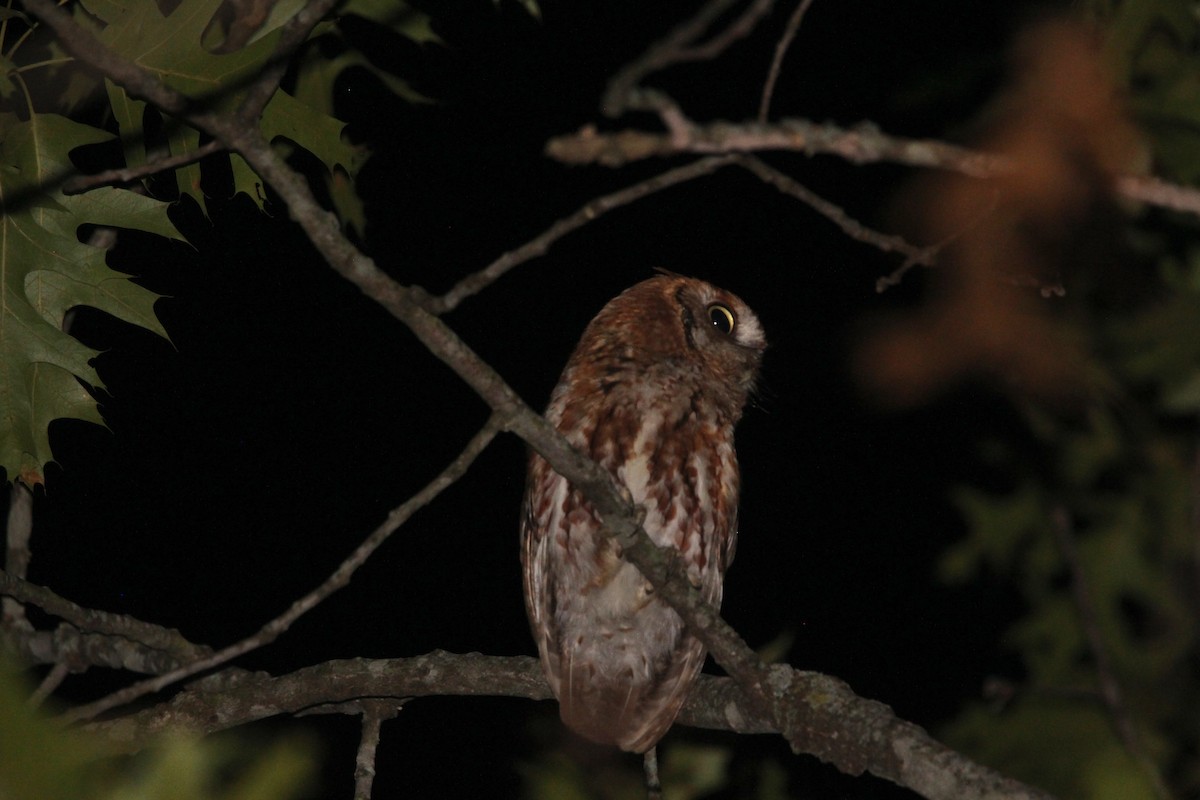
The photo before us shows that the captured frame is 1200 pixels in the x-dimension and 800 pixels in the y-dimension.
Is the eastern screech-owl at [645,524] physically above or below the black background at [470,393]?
below

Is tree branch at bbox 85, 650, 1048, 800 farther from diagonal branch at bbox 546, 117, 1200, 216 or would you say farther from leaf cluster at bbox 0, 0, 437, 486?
diagonal branch at bbox 546, 117, 1200, 216

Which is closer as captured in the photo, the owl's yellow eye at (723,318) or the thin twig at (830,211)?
the thin twig at (830,211)

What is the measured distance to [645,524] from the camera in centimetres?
331

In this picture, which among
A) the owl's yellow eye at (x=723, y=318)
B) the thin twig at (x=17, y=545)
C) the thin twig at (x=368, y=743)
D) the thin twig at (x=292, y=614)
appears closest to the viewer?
the thin twig at (x=292, y=614)

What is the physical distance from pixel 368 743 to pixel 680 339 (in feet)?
5.41

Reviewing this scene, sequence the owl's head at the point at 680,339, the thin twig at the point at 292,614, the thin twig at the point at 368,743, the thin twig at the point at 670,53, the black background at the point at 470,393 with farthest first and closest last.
Answer: the black background at the point at 470,393, the owl's head at the point at 680,339, the thin twig at the point at 368,743, the thin twig at the point at 292,614, the thin twig at the point at 670,53

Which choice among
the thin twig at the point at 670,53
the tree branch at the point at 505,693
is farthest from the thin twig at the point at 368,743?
the thin twig at the point at 670,53

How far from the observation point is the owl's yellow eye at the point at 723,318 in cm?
401

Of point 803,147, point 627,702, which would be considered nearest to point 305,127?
point 803,147

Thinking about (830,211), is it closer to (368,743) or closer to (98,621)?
(368,743)

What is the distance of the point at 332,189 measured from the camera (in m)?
2.97

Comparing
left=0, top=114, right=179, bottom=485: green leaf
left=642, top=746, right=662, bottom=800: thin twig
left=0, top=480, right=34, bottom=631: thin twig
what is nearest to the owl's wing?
left=642, top=746, right=662, bottom=800: thin twig

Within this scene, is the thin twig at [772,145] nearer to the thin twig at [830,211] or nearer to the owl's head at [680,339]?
the thin twig at [830,211]

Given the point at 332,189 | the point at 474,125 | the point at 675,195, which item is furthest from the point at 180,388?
the point at 332,189
